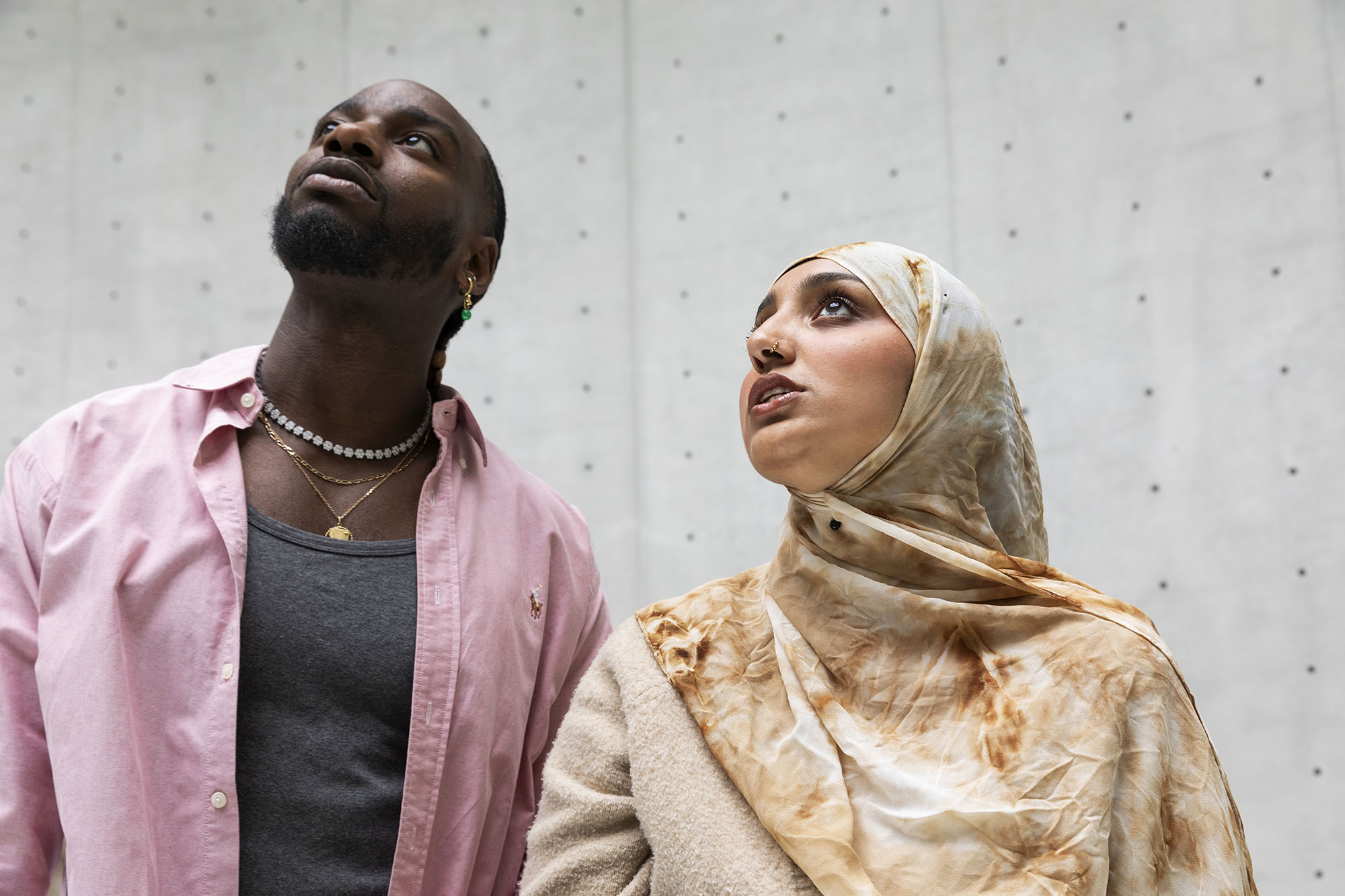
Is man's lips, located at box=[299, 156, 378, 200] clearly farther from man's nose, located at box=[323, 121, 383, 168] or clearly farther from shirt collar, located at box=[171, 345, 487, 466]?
shirt collar, located at box=[171, 345, 487, 466]

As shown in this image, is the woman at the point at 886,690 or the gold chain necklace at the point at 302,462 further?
the gold chain necklace at the point at 302,462

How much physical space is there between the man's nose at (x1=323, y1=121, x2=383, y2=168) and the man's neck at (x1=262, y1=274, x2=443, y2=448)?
19 centimetres

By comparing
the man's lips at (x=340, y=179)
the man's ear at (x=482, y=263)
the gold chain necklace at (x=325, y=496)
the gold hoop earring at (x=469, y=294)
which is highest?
the man's lips at (x=340, y=179)

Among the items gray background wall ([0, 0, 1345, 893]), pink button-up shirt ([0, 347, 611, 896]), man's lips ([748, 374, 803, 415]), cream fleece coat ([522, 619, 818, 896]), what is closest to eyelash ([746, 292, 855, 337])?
man's lips ([748, 374, 803, 415])

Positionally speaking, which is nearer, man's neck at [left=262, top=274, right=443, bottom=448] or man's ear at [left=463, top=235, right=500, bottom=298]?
man's neck at [left=262, top=274, right=443, bottom=448]

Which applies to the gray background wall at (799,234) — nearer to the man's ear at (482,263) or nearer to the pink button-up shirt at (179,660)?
the man's ear at (482,263)

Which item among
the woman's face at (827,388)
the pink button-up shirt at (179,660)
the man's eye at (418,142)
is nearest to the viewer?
the woman's face at (827,388)

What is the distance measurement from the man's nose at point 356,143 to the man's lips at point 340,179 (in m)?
0.03

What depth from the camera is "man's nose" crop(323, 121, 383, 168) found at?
1.58m

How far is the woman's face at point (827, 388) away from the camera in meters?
1.16

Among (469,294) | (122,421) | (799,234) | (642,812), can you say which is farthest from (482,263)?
(799,234)

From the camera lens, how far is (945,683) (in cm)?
111

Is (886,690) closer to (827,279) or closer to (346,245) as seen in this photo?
(827,279)

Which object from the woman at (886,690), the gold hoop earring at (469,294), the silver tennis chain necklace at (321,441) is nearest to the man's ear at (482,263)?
the gold hoop earring at (469,294)
